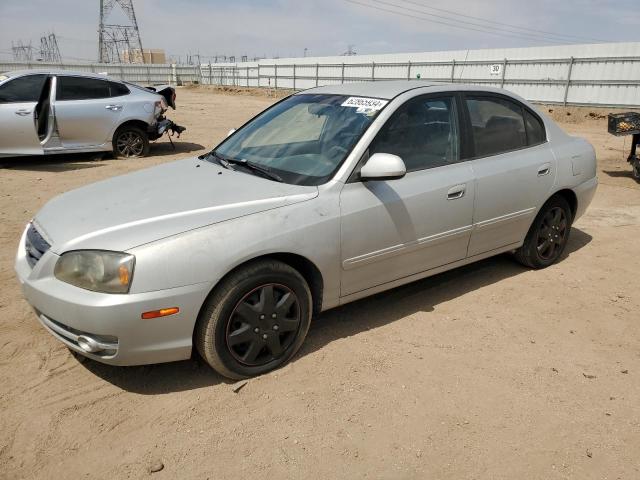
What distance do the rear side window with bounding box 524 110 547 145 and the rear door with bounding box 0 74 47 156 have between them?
303 inches

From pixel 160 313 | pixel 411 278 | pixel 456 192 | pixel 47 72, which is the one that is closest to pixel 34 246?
pixel 160 313

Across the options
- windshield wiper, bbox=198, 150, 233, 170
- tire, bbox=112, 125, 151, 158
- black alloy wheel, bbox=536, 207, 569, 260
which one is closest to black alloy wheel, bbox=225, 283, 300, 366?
windshield wiper, bbox=198, 150, 233, 170

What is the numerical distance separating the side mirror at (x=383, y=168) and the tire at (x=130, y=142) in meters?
7.88

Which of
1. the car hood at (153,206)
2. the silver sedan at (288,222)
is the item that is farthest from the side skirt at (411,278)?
the car hood at (153,206)

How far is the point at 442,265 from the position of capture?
3.90 metres

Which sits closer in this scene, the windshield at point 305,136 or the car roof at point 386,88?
the windshield at point 305,136

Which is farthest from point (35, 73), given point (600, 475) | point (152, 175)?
point (600, 475)

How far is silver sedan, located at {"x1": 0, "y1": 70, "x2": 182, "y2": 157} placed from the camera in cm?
856

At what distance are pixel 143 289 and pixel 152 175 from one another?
4.59 feet

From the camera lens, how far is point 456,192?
3744 millimetres

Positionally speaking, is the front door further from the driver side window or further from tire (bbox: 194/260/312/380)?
tire (bbox: 194/260/312/380)

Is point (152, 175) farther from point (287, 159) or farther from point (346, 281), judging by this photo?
point (346, 281)

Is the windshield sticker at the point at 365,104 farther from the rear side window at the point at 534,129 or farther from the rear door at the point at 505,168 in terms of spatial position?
the rear side window at the point at 534,129

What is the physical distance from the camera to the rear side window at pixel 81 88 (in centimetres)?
902
